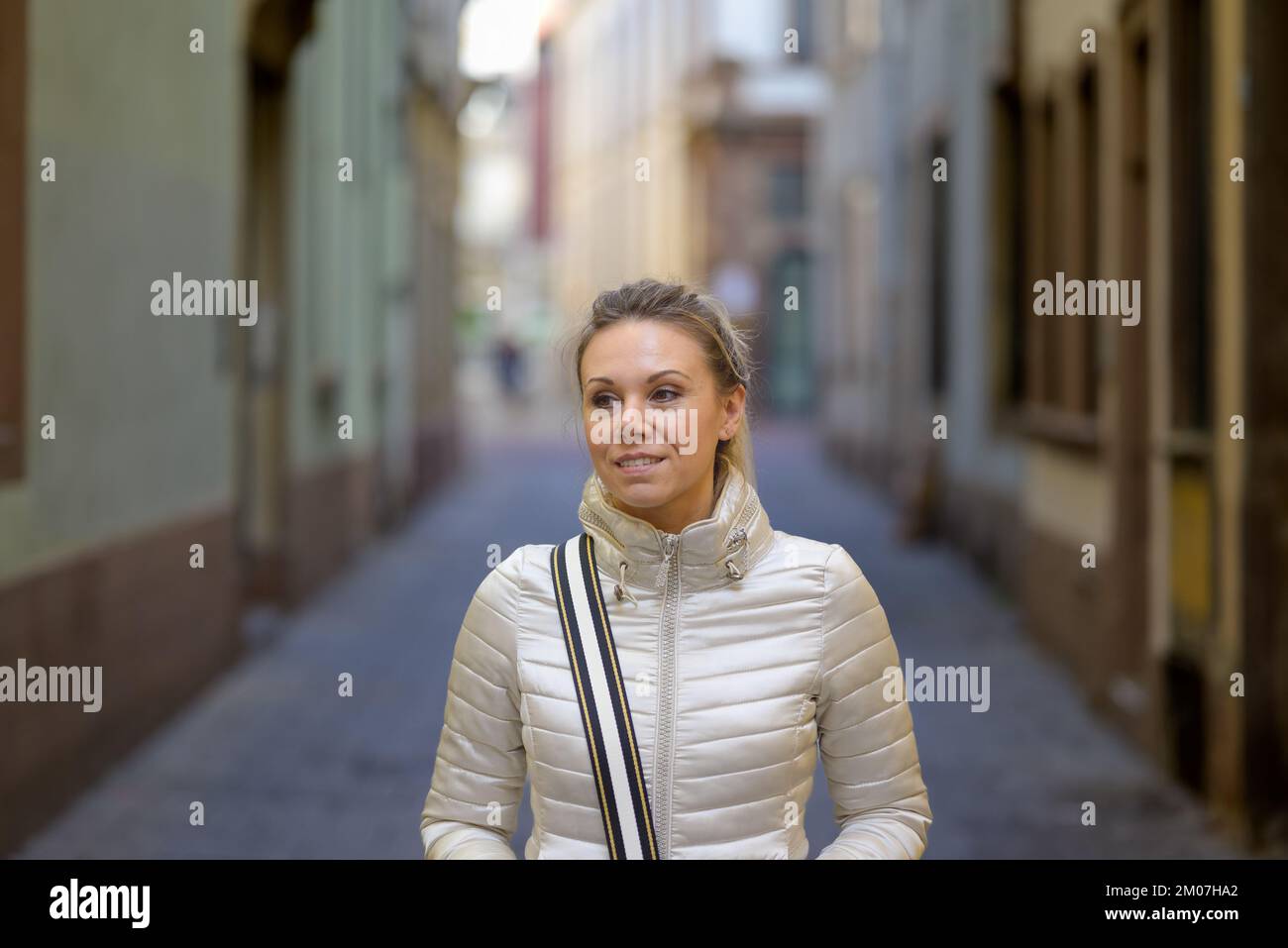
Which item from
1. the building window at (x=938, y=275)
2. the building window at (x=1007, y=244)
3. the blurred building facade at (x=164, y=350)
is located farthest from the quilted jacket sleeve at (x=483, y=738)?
the building window at (x=938, y=275)

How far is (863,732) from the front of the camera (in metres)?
2.21

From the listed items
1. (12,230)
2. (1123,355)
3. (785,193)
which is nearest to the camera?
(12,230)

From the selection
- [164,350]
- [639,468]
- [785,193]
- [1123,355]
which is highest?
[785,193]

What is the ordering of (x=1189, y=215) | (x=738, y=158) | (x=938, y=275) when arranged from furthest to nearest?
1. (x=738, y=158)
2. (x=938, y=275)
3. (x=1189, y=215)

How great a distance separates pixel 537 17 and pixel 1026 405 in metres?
51.7

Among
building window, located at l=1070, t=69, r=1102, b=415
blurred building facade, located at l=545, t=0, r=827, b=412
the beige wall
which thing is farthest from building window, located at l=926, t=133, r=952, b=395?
blurred building facade, located at l=545, t=0, r=827, b=412

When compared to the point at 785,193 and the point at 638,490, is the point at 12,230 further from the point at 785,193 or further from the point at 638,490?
the point at 785,193

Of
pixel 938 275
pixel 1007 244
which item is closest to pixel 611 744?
pixel 1007 244

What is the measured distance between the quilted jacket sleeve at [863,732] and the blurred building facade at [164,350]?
4536 millimetres

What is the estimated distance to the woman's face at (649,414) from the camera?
82.6 inches

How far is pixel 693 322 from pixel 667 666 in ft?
1.31

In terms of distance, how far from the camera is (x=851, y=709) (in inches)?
86.0

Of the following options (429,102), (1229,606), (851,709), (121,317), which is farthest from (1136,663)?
(429,102)
